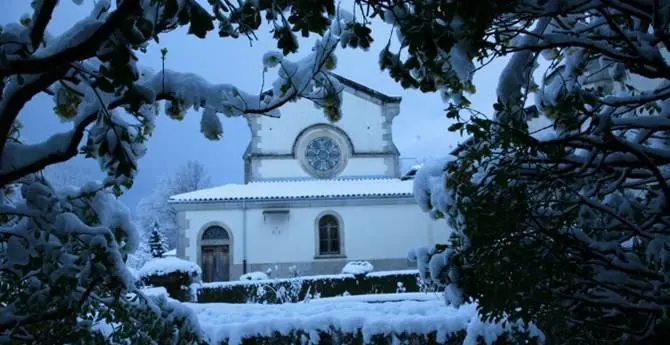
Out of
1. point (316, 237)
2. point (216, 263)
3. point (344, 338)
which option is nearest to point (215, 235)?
point (216, 263)

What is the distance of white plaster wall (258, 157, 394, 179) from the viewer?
24516 millimetres

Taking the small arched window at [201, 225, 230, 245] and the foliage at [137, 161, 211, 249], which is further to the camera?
the foliage at [137, 161, 211, 249]

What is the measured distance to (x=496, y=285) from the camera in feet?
9.69

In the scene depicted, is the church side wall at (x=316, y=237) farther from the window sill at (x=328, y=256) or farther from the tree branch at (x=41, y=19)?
the tree branch at (x=41, y=19)

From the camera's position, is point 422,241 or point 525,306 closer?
point 525,306

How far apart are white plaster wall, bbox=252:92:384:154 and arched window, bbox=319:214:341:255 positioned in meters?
4.15

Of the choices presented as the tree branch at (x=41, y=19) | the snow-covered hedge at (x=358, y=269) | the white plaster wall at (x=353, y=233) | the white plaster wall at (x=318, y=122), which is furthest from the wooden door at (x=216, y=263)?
the tree branch at (x=41, y=19)

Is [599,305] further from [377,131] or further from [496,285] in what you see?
[377,131]

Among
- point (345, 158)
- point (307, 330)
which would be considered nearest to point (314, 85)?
point (307, 330)

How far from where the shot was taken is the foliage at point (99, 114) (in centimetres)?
184

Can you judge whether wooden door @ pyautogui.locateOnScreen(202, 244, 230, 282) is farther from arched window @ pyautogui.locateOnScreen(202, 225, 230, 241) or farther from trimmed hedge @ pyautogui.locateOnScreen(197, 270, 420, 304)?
trimmed hedge @ pyautogui.locateOnScreen(197, 270, 420, 304)

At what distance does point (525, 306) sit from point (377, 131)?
73.3 feet

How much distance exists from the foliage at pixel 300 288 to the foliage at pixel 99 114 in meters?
14.0

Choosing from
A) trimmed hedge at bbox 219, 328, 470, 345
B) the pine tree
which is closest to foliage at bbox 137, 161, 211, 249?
the pine tree
